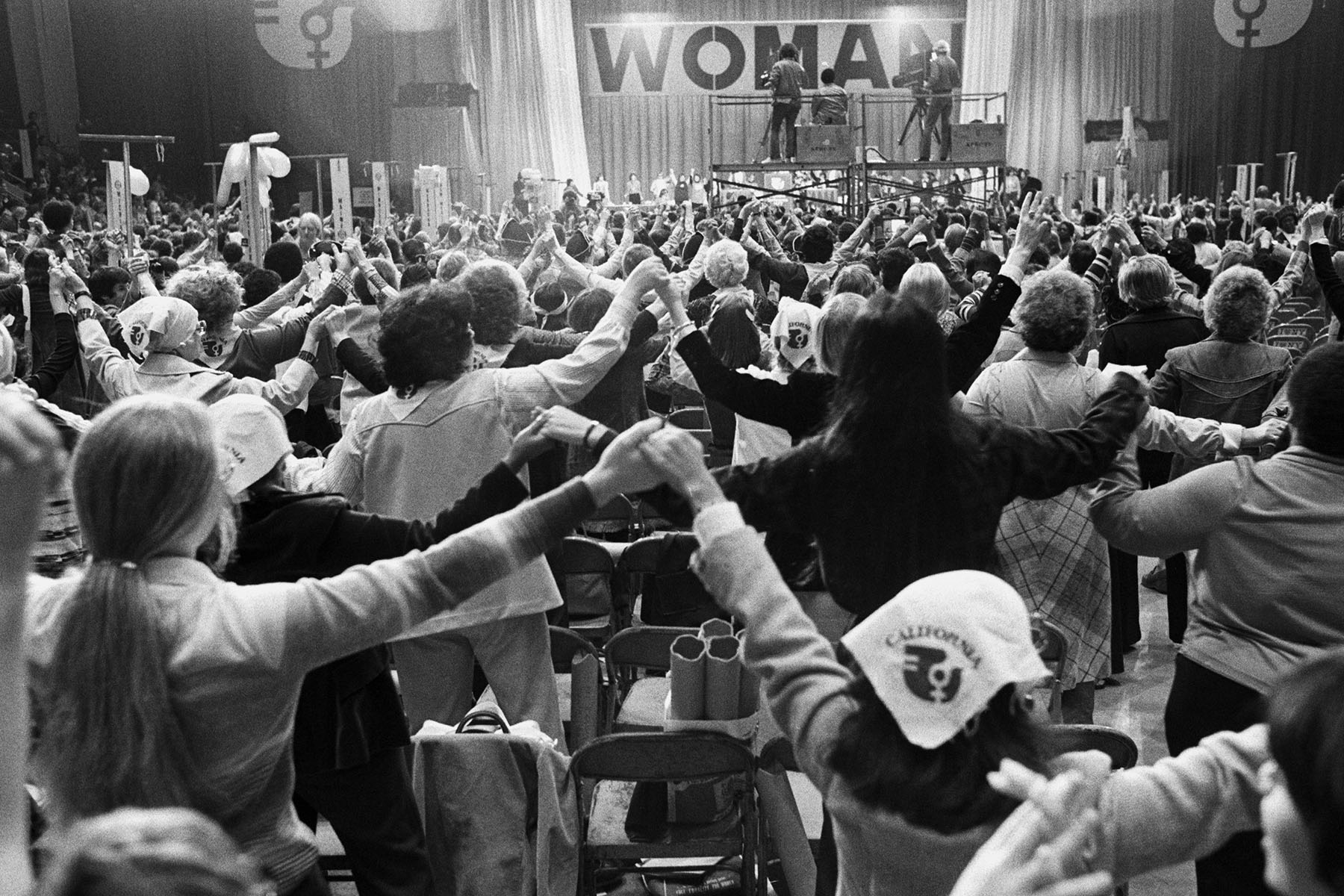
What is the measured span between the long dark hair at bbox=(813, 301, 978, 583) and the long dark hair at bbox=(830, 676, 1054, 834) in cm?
91

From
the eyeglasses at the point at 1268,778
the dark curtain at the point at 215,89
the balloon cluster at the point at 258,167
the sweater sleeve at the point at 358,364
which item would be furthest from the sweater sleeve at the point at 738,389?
the dark curtain at the point at 215,89

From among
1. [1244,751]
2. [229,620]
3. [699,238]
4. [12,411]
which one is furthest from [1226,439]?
[699,238]

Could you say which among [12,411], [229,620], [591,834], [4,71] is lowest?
[591,834]

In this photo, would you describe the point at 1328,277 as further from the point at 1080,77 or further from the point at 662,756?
the point at 1080,77

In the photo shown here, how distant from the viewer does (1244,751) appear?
161 centimetres

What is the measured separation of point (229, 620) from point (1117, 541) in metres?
1.64

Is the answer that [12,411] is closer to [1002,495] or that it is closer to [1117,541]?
[1002,495]

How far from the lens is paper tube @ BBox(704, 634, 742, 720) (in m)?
3.21

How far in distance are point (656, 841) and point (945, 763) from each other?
1.66m

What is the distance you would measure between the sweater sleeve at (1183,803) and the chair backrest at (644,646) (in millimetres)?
2150

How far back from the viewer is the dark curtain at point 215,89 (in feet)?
78.7

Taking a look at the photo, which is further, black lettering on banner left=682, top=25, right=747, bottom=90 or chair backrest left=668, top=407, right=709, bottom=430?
black lettering on banner left=682, top=25, right=747, bottom=90

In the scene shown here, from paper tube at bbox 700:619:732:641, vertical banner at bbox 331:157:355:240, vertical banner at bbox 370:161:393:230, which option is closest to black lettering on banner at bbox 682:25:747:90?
vertical banner at bbox 370:161:393:230

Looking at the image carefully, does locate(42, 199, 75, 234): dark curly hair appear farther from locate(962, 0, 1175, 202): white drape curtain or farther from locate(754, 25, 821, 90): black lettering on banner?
locate(754, 25, 821, 90): black lettering on banner
